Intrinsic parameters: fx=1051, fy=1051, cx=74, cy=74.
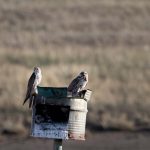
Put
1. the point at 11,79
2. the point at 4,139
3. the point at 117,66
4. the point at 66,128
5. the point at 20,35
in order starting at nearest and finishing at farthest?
the point at 66,128
the point at 4,139
the point at 11,79
the point at 117,66
the point at 20,35

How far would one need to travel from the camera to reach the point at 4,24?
152 ft

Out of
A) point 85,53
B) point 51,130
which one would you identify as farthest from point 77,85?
point 85,53

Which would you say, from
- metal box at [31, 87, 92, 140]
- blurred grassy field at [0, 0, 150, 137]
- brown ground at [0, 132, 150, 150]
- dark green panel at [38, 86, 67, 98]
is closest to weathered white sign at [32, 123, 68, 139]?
metal box at [31, 87, 92, 140]

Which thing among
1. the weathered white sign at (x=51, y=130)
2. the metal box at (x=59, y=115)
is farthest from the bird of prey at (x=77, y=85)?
the weathered white sign at (x=51, y=130)

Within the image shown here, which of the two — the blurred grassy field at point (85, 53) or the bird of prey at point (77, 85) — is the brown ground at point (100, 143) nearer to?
the blurred grassy field at point (85, 53)

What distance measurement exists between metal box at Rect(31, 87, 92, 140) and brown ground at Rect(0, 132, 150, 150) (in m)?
12.1

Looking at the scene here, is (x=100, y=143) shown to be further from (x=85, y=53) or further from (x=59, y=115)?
(x=59, y=115)

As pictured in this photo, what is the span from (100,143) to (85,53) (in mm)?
11206

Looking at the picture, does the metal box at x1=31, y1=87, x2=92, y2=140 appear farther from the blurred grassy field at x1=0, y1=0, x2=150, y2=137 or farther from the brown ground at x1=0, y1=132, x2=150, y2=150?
the blurred grassy field at x1=0, y1=0, x2=150, y2=137

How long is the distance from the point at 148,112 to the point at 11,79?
4047 mm

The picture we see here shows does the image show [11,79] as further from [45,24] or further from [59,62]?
[45,24]

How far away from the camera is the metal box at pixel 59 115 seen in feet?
35.1

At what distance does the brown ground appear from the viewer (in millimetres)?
23297

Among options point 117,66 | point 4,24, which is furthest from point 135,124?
point 4,24
